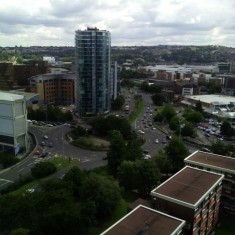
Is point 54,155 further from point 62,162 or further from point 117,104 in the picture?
point 117,104

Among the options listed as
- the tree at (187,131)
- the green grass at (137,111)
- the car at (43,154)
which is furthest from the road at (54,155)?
the green grass at (137,111)

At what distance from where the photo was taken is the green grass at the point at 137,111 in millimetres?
85812

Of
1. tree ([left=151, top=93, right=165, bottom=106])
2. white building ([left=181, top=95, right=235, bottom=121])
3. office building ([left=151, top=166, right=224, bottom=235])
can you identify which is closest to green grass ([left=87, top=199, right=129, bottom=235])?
office building ([left=151, top=166, right=224, bottom=235])

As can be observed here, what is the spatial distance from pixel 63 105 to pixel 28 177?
197 feet

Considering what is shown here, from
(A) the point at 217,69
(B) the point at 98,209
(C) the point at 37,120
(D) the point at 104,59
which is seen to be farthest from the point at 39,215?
(A) the point at 217,69

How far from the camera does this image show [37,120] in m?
78.8

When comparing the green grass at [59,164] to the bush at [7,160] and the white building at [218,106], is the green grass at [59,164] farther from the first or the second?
the white building at [218,106]

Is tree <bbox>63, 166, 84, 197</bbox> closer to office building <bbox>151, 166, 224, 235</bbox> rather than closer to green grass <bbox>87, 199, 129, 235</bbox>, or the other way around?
green grass <bbox>87, 199, 129, 235</bbox>

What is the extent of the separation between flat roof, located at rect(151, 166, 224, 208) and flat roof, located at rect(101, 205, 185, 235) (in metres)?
3.07

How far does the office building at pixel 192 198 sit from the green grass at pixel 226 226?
754 mm

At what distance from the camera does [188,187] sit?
100 feet

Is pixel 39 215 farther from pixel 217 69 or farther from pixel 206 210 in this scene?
pixel 217 69

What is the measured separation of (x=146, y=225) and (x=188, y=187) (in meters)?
7.72

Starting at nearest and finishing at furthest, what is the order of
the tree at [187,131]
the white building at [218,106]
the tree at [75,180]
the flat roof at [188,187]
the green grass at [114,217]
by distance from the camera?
the flat roof at [188,187], the green grass at [114,217], the tree at [75,180], the tree at [187,131], the white building at [218,106]
